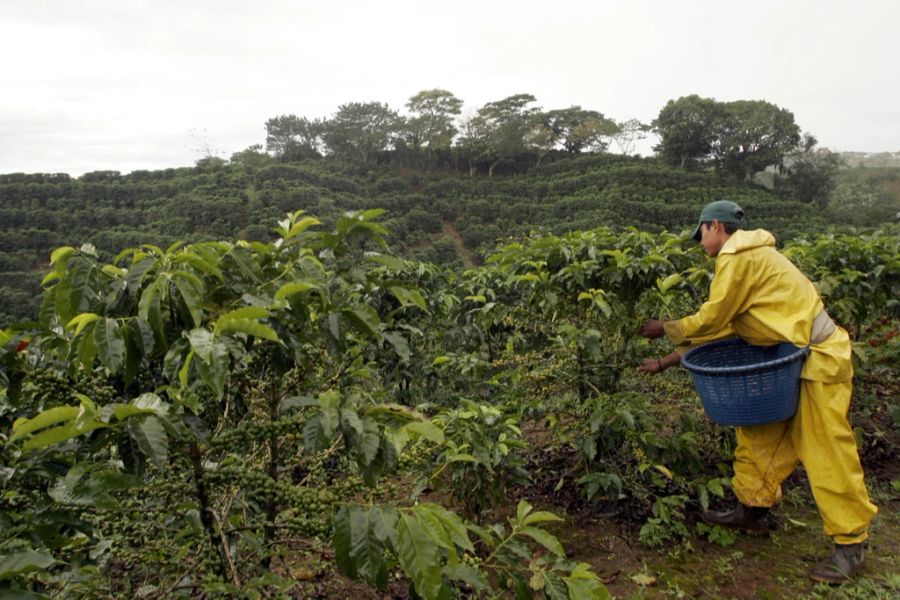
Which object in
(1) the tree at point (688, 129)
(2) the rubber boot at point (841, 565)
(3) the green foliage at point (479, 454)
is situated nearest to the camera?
(3) the green foliage at point (479, 454)

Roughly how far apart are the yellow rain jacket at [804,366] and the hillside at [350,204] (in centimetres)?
2017

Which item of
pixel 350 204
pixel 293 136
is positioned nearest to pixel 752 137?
pixel 350 204

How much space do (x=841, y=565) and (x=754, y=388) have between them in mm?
953

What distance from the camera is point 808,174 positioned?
32.8m

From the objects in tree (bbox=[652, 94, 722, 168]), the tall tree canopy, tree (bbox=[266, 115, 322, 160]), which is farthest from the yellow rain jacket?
tree (bbox=[266, 115, 322, 160])

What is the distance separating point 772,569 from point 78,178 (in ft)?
134

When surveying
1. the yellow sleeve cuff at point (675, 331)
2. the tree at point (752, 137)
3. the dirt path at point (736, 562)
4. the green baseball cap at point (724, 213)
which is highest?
the tree at point (752, 137)

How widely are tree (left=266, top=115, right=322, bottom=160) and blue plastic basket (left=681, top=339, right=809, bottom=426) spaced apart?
43.5 meters

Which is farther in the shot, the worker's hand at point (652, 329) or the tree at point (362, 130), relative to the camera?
the tree at point (362, 130)

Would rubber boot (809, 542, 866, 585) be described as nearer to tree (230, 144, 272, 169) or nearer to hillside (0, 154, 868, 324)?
hillside (0, 154, 868, 324)

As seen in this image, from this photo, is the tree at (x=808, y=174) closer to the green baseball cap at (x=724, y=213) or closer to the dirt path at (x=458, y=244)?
the dirt path at (x=458, y=244)

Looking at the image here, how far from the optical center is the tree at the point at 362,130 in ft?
131

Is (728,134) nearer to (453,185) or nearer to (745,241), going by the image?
(453,185)

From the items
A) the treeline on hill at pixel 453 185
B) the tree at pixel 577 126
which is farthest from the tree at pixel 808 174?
the tree at pixel 577 126
